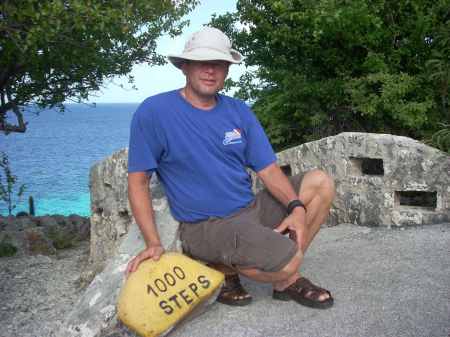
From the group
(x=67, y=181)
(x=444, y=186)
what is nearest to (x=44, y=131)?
(x=67, y=181)

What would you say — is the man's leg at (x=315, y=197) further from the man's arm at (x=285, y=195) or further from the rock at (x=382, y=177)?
the rock at (x=382, y=177)

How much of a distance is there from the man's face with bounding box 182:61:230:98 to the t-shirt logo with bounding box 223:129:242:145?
0.95 feet

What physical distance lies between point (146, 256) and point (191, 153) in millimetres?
724

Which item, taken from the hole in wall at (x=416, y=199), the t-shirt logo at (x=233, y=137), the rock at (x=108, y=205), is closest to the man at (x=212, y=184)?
the t-shirt logo at (x=233, y=137)

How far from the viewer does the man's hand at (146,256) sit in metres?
3.71

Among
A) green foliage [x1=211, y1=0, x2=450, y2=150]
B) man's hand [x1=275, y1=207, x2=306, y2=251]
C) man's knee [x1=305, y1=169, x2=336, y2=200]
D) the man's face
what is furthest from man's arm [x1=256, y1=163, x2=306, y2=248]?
green foliage [x1=211, y1=0, x2=450, y2=150]

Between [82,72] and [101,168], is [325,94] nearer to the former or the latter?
[101,168]

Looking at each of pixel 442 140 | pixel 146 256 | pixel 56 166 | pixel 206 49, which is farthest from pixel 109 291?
Result: pixel 56 166

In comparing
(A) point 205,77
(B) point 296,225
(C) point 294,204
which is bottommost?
(B) point 296,225

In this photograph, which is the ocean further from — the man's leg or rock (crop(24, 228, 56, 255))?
the man's leg

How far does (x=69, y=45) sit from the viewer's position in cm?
922

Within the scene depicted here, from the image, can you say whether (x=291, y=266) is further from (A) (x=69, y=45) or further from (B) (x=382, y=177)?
(A) (x=69, y=45)

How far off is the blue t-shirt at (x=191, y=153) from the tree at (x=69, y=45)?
359 centimetres

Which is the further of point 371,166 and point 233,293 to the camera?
point 371,166
